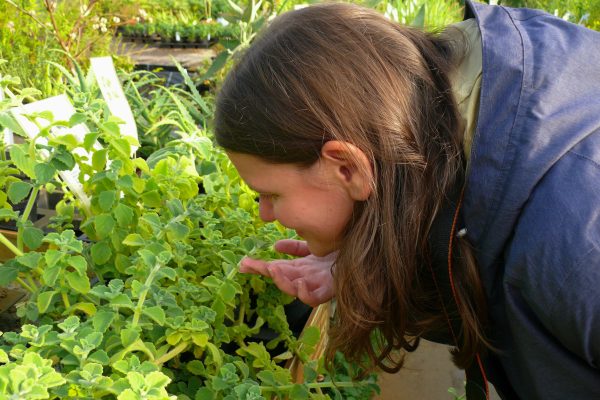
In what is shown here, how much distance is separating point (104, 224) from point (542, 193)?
890 millimetres

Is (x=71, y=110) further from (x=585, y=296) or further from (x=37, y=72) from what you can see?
(x=37, y=72)

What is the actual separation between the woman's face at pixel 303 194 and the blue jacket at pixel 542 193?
233 mm

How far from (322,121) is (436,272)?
1.31ft

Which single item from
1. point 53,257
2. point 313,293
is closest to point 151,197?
point 53,257

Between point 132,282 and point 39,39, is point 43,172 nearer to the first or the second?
point 132,282

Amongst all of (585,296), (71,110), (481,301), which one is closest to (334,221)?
(481,301)

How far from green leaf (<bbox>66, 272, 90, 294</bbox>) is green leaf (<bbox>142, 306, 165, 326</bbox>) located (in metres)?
0.16

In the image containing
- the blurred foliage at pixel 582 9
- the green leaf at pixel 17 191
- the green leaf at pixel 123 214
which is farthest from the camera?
the blurred foliage at pixel 582 9

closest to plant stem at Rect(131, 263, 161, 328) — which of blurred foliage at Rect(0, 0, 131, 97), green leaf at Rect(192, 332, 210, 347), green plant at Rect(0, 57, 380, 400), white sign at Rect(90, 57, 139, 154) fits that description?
green plant at Rect(0, 57, 380, 400)

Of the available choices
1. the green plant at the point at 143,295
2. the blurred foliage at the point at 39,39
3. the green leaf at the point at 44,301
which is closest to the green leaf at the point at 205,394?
the green plant at the point at 143,295

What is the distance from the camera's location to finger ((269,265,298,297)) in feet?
4.55

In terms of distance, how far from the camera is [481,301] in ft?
3.81

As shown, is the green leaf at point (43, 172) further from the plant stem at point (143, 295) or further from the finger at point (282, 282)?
the finger at point (282, 282)

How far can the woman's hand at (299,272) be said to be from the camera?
1378 mm
